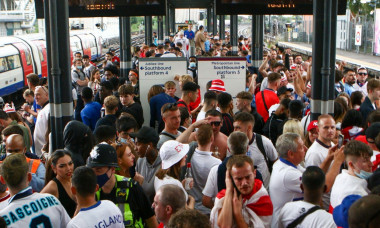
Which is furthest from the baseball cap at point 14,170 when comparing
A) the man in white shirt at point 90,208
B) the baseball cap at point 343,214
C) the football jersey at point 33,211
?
the baseball cap at point 343,214

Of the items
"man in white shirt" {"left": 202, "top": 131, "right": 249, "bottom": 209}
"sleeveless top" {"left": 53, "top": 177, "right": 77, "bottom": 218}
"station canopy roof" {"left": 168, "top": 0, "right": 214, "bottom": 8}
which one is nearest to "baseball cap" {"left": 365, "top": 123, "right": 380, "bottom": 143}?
"man in white shirt" {"left": 202, "top": 131, "right": 249, "bottom": 209}

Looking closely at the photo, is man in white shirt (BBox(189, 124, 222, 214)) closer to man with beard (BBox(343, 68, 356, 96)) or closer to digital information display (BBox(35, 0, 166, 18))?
digital information display (BBox(35, 0, 166, 18))

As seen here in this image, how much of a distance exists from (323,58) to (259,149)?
215cm

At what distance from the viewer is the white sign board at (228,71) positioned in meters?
12.5

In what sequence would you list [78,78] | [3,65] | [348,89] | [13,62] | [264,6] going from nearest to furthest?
[264,6] → [348,89] → [78,78] → [3,65] → [13,62]

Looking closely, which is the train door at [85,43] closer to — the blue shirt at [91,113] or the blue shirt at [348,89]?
the blue shirt at [348,89]

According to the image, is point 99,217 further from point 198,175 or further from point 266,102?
point 266,102

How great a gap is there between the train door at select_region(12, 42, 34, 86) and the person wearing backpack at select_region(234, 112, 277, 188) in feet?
77.6

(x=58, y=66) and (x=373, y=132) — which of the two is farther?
(x=58, y=66)

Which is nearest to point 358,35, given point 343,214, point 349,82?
point 349,82

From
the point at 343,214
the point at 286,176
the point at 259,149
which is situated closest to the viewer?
the point at 343,214

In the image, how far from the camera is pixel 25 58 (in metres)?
28.9

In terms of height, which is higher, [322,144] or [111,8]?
[111,8]

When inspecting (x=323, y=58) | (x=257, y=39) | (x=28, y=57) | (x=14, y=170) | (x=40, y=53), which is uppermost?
(x=257, y=39)
